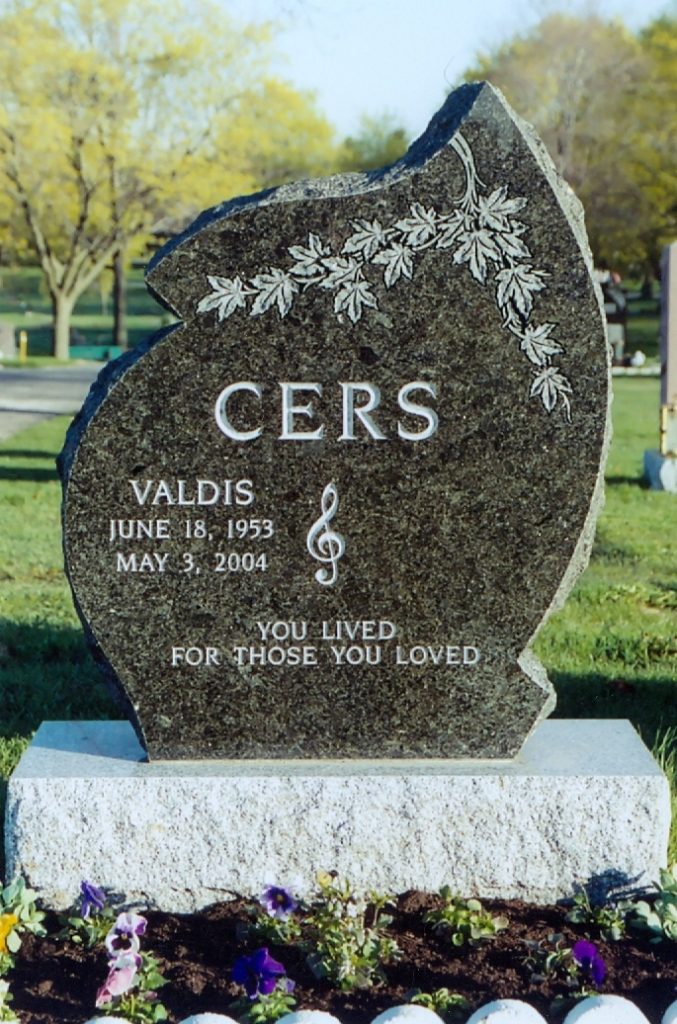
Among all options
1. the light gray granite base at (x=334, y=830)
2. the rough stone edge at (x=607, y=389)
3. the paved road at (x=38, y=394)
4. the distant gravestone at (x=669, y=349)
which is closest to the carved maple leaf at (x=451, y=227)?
the rough stone edge at (x=607, y=389)

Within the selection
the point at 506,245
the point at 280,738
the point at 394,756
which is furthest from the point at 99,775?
the point at 506,245

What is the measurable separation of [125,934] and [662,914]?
4.38 feet

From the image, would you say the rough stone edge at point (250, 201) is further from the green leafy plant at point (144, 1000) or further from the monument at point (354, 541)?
the green leafy plant at point (144, 1000)

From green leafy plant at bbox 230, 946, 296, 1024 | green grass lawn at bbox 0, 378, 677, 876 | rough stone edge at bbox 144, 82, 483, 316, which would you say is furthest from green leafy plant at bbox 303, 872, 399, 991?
rough stone edge at bbox 144, 82, 483, 316

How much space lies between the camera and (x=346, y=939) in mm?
3488

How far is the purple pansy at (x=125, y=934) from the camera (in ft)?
11.2

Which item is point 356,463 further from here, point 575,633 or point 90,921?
point 575,633

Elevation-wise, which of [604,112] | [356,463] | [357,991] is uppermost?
[604,112]

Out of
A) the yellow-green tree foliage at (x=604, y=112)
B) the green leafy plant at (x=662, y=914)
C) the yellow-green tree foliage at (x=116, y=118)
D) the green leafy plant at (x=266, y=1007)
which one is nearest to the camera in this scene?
the green leafy plant at (x=266, y=1007)

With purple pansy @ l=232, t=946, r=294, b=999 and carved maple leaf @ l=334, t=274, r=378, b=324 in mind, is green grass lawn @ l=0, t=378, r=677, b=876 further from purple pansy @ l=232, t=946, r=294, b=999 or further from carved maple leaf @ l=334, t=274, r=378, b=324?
carved maple leaf @ l=334, t=274, r=378, b=324

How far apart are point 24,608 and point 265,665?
3485 millimetres

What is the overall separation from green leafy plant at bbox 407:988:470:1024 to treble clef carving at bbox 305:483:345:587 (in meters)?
1.12

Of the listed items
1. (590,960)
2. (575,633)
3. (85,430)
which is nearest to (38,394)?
(575,633)

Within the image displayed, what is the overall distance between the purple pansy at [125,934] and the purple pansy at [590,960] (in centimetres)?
101
